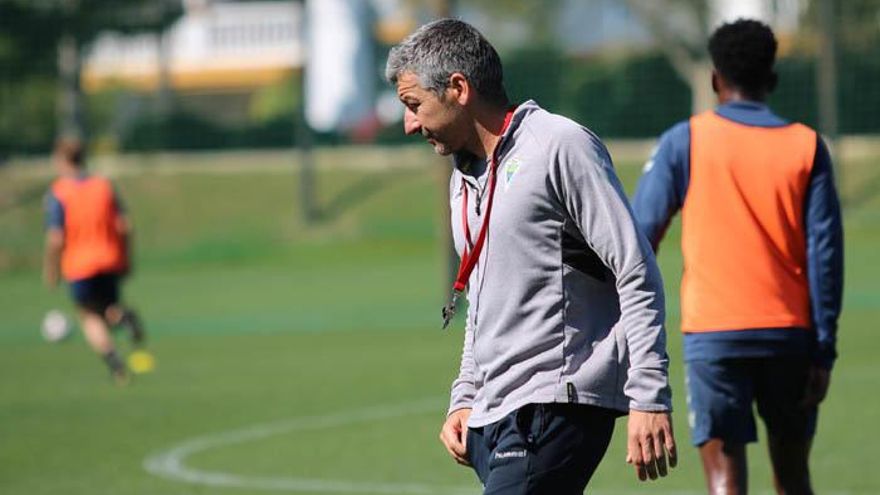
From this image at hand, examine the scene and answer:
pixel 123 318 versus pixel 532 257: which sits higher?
pixel 532 257

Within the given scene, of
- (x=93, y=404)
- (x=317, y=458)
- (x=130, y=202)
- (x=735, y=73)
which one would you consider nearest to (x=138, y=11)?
(x=130, y=202)

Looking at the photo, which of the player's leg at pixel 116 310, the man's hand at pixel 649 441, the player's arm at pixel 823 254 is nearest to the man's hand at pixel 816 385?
the player's arm at pixel 823 254

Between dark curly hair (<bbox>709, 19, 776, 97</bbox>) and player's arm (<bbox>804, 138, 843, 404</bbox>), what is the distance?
1.14 ft

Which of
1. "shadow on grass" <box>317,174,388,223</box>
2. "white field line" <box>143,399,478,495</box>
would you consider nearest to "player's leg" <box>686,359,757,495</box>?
"white field line" <box>143,399,478,495</box>

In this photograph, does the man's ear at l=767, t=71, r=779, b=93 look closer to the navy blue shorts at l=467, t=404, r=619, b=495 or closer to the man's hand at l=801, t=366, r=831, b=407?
the man's hand at l=801, t=366, r=831, b=407

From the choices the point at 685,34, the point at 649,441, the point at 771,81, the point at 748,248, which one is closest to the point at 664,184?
the point at 748,248

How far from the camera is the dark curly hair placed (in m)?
6.96

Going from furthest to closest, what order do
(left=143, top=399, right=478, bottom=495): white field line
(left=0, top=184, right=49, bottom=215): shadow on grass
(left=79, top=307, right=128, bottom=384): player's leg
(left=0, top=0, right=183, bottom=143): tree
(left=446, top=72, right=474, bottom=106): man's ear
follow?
(left=0, top=0, right=183, bottom=143): tree < (left=0, top=184, right=49, bottom=215): shadow on grass < (left=79, top=307, right=128, bottom=384): player's leg < (left=143, top=399, right=478, bottom=495): white field line < (left=446, top=72, right=474, bottom=106): man's ear

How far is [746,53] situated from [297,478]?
4789mm

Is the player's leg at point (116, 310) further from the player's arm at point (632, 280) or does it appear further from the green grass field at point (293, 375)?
the player's arm at point (632, 280)

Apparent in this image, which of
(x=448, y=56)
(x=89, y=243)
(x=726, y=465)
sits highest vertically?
(x=448, y=56)

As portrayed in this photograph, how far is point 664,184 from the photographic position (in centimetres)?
698

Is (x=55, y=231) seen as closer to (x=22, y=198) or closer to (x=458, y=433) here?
(x=458, y=433)

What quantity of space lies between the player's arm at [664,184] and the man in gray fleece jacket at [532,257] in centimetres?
176
